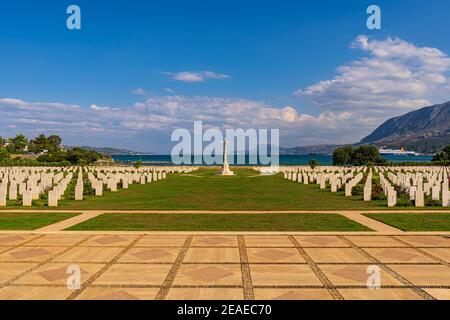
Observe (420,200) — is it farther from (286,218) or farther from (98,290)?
(98,290)

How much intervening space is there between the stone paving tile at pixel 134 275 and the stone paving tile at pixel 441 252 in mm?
5655

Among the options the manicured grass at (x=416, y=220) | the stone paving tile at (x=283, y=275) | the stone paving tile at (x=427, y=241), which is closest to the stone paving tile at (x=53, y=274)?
the stone paving tile at (x=283, y=275)

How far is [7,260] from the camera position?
7.58 m

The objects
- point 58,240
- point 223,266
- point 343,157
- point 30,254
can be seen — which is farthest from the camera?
point 343,157

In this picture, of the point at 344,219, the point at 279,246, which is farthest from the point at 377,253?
the point at 344,219

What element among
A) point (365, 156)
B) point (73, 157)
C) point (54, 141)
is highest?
point (54, 141)

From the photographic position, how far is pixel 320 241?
9414 mm

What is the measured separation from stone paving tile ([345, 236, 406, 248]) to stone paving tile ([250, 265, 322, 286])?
2.69 meters

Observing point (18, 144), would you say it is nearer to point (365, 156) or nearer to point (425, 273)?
point (365, 156)

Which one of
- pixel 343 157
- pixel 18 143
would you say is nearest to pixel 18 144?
pixel 18 143

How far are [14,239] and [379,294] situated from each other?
28.7 feet

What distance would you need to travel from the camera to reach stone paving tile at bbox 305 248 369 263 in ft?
24.9
